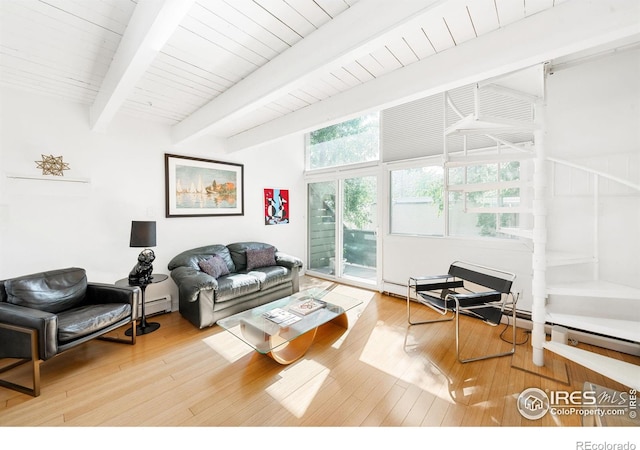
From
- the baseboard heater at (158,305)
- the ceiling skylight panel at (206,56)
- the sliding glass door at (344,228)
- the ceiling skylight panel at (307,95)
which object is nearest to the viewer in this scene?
the ceiling skylight panel at (206,56)

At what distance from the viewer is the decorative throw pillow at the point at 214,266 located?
3381 millimetres

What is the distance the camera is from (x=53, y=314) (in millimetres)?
2070

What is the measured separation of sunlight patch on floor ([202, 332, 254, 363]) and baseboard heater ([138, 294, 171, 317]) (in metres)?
1.11

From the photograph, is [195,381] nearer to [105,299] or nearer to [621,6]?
[105,299]

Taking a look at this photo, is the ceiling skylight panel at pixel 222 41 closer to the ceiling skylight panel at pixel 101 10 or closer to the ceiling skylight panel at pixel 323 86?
the ceiling skylight panel at pixel 101 10

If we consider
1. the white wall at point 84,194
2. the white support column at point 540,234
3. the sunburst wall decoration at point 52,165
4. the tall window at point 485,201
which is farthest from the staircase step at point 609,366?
the sunburst wall decoration at point 52,165

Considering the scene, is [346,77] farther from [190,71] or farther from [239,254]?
[239,254]

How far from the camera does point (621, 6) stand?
1.25m

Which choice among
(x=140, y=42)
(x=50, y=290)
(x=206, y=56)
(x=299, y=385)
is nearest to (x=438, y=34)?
(x=206, y=56)

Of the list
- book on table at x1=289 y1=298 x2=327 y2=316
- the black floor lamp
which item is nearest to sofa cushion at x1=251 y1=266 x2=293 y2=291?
book on table at x1=289 y1=298 x2=327 y2=316

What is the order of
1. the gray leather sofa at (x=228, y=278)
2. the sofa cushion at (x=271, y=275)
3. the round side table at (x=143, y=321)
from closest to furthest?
the round side table at (x=143, y=321) → the gray leather sofa at (x=228, y=278) → the sofa cushion at (x=271, y=275)

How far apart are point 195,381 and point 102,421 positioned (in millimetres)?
578

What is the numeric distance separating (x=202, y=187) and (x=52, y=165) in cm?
158
